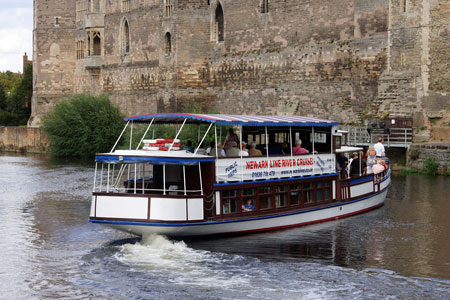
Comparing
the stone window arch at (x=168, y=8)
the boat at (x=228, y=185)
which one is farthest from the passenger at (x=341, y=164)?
the stone window arch at (x=168, y=8)

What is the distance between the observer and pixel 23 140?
150ft

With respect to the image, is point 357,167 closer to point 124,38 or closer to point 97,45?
point 124,38

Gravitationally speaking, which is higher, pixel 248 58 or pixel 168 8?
pixel 168 8

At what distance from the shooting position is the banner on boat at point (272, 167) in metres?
16.3

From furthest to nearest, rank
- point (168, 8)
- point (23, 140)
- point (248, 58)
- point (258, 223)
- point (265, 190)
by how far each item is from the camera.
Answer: point (23, 140), point (168, 8), point (248, 58), point (265, 190), point (258, 223)

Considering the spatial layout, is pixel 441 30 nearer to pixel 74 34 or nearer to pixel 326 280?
pixel 326 280

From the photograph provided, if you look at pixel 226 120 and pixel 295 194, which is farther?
pixel 295 194

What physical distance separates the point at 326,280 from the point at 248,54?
78.6ft

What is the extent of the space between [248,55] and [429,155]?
12.2m

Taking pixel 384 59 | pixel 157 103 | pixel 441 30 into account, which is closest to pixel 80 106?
pixel 157 103

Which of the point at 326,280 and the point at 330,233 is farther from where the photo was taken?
the point at 330,233

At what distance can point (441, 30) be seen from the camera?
27.9m

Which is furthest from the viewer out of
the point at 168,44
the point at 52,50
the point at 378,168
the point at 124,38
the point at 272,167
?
the point at 52,50

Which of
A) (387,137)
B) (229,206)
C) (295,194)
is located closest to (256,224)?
(229,206)
